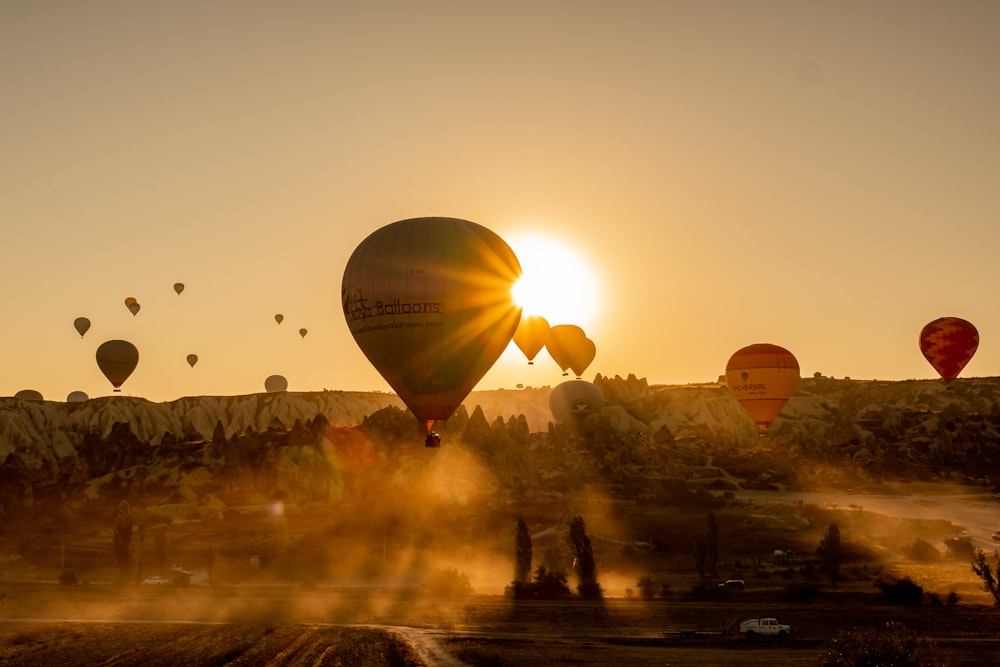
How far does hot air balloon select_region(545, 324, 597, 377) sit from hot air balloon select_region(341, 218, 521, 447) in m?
98.5

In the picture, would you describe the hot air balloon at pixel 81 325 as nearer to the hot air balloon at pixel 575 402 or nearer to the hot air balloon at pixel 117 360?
the hot air balloon at pixel 117 360

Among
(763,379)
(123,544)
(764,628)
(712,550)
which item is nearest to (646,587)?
(712,550)

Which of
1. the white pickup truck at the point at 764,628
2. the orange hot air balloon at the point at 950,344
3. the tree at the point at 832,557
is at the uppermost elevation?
the orange hot air balloon at the point at 950,344

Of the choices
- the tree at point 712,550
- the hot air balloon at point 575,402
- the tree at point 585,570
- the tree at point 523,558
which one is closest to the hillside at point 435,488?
the hot air balloon at point 575,402

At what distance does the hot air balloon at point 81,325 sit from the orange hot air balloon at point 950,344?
471 ft

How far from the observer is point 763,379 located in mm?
115312

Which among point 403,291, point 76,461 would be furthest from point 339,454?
point 403,291

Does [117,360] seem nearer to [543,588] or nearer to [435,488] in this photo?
[435,488]

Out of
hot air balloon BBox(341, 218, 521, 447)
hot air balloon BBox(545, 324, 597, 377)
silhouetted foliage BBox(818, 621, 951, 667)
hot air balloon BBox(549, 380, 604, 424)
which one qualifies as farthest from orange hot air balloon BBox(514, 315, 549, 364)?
silhouetted foliage BBox(818, 621, 951, 667)

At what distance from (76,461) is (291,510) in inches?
2345

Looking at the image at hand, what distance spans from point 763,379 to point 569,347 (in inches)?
2007

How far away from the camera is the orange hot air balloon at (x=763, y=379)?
379 ft

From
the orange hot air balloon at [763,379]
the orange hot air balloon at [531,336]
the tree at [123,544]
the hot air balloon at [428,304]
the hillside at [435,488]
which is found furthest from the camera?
the orange hot air balloon at [531,336]

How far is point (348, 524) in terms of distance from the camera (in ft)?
349
